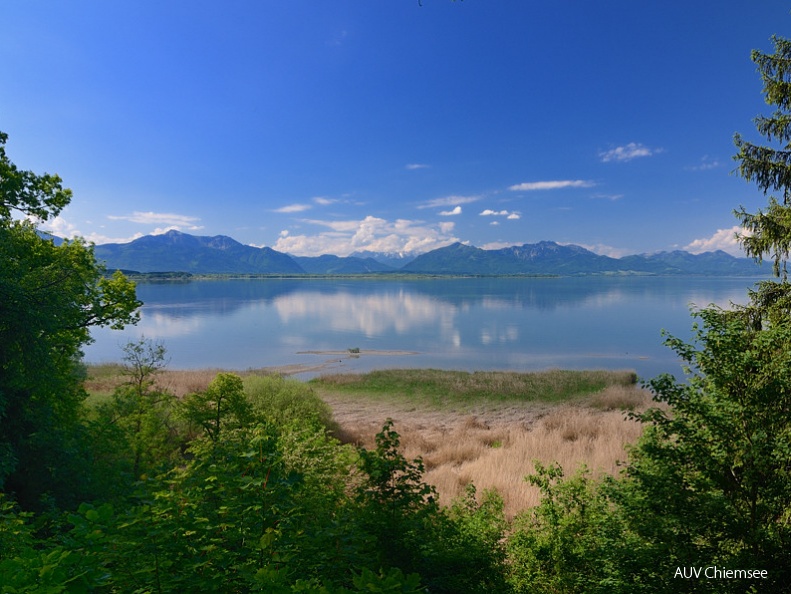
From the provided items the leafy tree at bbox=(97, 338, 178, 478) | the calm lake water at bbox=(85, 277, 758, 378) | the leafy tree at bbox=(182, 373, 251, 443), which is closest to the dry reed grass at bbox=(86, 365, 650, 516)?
the leafy tree at bbox=(182, 373, 251, 443)

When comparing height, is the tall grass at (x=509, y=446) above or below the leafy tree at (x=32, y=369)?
below

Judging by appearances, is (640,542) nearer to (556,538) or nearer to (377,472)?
(556,538)

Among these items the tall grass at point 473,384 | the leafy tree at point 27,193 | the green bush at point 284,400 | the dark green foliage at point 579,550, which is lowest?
the tall grass at point 473,384

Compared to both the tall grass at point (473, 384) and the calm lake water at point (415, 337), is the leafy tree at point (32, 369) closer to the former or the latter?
the tall grass at point (473, 384)

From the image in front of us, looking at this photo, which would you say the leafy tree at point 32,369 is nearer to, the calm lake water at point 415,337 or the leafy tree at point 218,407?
the leafy tree at point 218,407

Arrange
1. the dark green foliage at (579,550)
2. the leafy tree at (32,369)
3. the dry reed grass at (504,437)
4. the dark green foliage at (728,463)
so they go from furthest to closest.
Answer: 1. the dry reed grass at (504,437)
2. the leafy tree at (32,369)
3. the dark green foliage at (579,550)
4. the dark green foliage at (728,463)

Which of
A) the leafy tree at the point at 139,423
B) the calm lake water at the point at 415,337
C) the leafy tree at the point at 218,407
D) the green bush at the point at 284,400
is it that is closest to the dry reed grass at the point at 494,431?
the green bush at the point at 284,400

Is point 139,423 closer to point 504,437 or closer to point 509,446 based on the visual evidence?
point 509,446

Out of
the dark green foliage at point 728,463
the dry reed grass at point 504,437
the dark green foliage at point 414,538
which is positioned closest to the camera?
the dark green foliage at point 728,463

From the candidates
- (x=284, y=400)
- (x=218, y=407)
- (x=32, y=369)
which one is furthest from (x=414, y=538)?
(x=284, y=400)

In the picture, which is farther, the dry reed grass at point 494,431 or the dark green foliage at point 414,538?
the dry reed grass at point 494,431

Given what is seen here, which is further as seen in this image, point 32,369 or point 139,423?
point 139,423

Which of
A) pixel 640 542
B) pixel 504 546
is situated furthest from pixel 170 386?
pixel 640 542

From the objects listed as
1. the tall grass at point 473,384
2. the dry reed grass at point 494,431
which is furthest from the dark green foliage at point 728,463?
the tall grass at point 473,384
